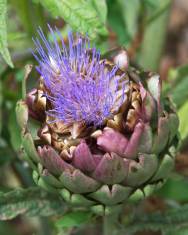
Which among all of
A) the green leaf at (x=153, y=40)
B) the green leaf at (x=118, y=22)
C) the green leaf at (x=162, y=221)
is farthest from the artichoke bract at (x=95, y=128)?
the green leaf at (x=153, y=40)

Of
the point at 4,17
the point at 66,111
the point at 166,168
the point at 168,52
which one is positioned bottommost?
the point at 168,52

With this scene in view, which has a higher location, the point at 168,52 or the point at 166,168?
the point at 166,168

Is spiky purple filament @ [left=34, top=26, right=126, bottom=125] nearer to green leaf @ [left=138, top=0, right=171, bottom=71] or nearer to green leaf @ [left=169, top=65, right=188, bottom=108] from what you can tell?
green leaf @ [left=169, top=65, right=188, bottom=108]

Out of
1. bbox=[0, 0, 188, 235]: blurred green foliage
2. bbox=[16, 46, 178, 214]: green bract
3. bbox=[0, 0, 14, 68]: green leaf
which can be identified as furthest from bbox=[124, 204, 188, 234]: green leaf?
bbox=[0, 0, 14, 68]: green leaf

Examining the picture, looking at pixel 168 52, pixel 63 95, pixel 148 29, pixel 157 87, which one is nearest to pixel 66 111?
pixel 63 95

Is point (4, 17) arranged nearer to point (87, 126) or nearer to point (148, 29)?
point (87, 126)

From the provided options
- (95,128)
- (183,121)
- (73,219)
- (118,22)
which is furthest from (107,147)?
(118,22)

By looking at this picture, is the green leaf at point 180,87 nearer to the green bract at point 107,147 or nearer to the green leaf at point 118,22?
the green leaf at point 118,22
